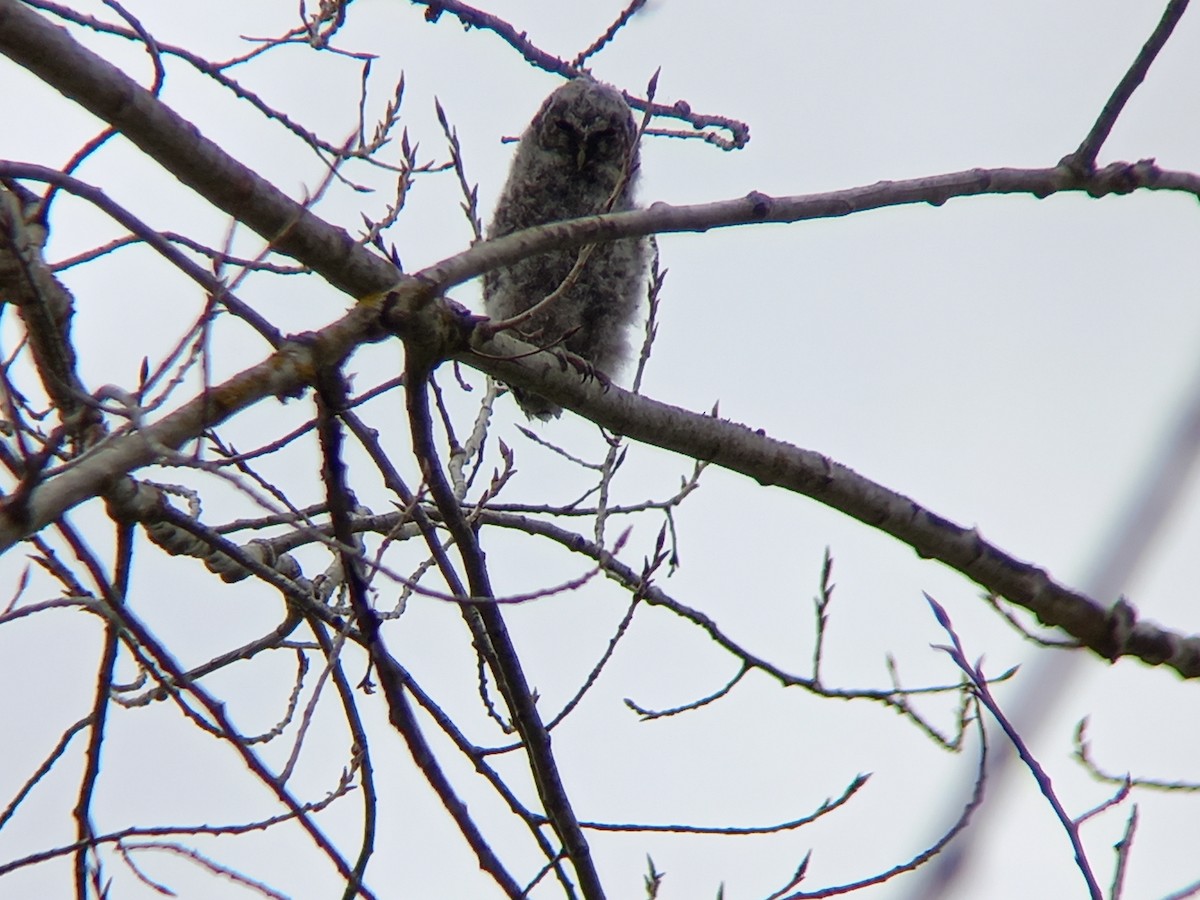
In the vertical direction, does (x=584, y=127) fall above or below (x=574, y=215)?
above

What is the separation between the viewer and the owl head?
17.1 feet

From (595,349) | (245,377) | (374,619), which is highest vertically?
(595,349)

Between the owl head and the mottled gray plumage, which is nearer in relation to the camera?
the mottled gray plumage

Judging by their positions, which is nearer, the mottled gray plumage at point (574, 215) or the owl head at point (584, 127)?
the mottled gray plumage at point (574, 215)

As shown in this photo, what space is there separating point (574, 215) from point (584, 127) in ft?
1.44

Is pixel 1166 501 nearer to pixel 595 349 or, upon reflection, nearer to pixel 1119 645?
pixel 1119 645

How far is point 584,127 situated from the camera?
207 inches

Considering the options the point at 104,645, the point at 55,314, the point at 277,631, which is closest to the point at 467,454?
the point at 277,631

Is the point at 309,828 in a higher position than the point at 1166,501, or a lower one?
higher

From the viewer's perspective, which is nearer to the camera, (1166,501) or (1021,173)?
(1166,501)

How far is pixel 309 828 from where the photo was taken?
7.28 feet

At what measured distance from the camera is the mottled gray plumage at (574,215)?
15.9 ft

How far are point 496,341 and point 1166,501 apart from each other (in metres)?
2.16

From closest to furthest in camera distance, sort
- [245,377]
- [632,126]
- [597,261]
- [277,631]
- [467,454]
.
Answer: [245,377] < [277,631] < [467,454] < [597,261] < [632,126]
